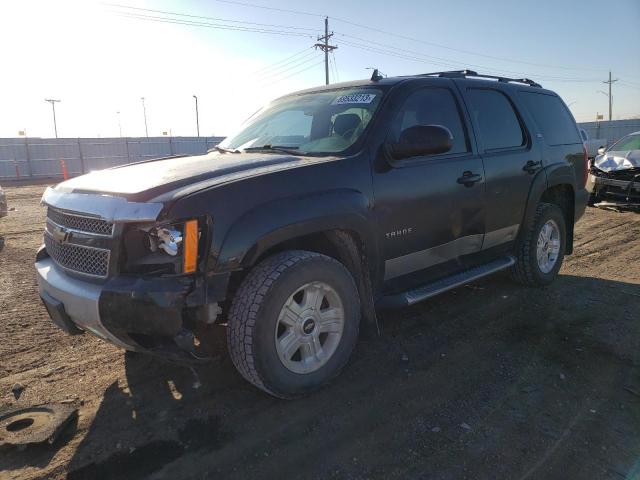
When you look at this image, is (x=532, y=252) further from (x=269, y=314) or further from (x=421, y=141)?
(x=269, y=314)

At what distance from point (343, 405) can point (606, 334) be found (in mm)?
2529

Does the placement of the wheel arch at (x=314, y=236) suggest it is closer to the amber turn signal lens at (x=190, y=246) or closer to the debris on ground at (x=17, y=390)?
the amber turn signal lens at (x=190, y=246)

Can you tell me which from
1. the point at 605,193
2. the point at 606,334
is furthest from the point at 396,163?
the point at 605,193

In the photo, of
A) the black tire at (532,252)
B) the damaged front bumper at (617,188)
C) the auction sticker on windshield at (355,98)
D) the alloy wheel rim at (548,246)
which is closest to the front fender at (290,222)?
the auction sticker on windshield at (355,98)

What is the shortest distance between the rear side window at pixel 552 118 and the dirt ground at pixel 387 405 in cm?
192

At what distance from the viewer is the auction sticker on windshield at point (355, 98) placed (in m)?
3.59

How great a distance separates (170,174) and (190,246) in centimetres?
69

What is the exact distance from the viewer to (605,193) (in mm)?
10039

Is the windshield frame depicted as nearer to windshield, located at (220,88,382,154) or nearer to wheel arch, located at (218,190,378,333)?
windshield, located at (220,88,382,154)

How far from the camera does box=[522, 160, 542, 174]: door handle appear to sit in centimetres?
458

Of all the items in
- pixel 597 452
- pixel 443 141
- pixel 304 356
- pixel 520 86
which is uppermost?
pixel 520 86

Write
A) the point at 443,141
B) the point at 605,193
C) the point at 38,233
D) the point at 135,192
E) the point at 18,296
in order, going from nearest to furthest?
the point at 135,192, the point at 443,141, the point at 18,296, the point at 38,233, the point at 605,193

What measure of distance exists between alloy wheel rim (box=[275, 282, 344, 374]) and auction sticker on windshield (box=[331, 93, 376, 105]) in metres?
1.54

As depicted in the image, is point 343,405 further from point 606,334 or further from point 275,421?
point 606,334
